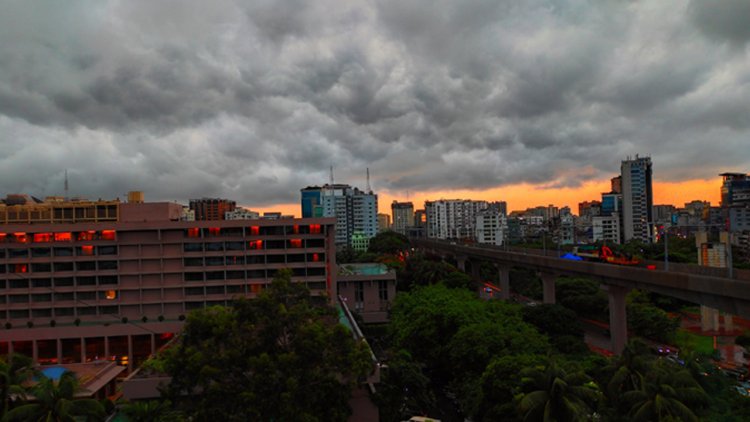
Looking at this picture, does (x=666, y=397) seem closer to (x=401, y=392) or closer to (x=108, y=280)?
(x=401, y=392)

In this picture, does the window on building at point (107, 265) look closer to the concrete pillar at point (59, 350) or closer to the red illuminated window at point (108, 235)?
the red illuminated window at point (108, 235)

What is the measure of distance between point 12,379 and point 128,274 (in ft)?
119

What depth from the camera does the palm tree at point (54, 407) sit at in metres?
23.9

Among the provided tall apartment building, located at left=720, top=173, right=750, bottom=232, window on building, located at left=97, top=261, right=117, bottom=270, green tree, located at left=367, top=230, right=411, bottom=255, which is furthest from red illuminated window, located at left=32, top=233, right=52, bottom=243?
tall apartment building, located at left=720, top=173, right=750, bottom=232

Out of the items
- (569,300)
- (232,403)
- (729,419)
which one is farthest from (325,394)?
(569,300)

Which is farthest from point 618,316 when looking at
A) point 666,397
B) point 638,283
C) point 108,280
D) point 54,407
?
point 108,280

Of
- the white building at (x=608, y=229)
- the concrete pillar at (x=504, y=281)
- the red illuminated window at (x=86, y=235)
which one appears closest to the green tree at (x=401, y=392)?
the red illuminated window at (x=86, y=235)

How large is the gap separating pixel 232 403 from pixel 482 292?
89414mm

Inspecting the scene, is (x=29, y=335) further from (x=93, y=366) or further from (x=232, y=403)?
(x=232, y=403)

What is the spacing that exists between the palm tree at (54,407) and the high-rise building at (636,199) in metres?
184

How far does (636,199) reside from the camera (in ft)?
585

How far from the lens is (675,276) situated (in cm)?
3762

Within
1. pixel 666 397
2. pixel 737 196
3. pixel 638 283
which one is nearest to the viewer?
pixel 666 397

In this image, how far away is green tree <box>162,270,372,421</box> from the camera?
22.2 metres
